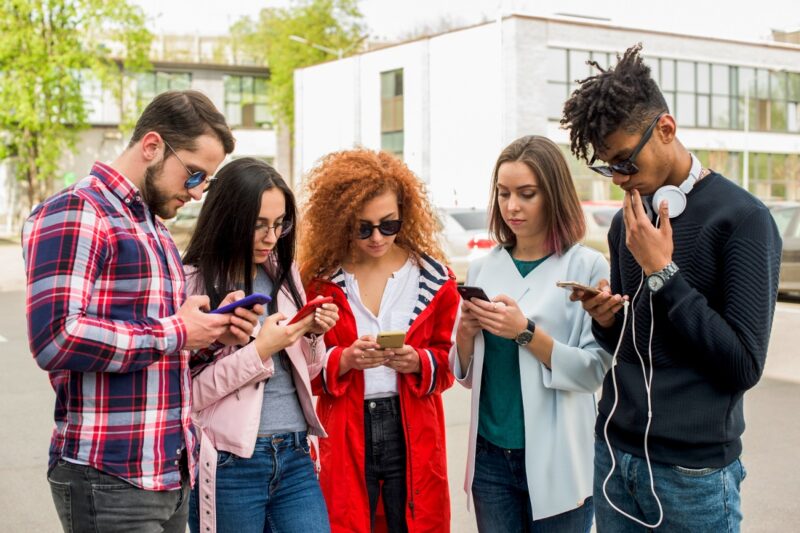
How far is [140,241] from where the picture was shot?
2631 millimetres

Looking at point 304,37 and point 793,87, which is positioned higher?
point 304,37

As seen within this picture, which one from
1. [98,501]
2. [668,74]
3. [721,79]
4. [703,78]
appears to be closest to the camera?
[98,501]

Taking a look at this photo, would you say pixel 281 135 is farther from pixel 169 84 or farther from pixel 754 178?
pixel 754 178

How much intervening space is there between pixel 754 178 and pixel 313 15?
76.1ft

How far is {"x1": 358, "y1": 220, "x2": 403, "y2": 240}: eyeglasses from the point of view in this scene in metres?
3.68

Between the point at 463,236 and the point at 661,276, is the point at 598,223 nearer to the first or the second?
the point at 463,236

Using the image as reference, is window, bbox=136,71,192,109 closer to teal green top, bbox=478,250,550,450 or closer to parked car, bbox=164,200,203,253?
parked car, bbox=164,200,203,253

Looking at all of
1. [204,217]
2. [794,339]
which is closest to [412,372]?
[204,217]

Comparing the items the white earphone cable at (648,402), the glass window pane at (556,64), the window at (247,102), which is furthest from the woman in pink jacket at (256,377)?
the window at (247,102)

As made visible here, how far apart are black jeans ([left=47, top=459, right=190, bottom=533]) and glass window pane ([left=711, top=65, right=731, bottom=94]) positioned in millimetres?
39395

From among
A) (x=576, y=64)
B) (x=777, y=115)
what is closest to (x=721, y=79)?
(x=777, y=115)

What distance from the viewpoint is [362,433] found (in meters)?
3.50

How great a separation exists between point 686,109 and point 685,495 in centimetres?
3790

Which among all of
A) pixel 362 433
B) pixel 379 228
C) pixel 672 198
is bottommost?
pixel 362 433
